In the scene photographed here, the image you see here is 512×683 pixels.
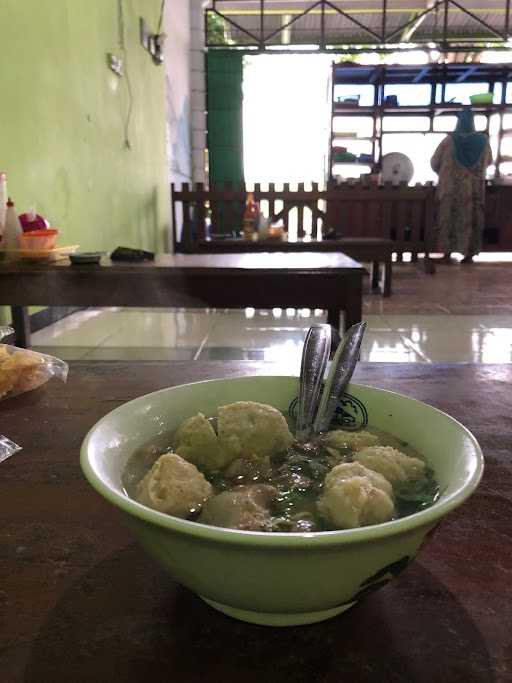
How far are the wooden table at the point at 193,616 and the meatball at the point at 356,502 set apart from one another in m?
0.06

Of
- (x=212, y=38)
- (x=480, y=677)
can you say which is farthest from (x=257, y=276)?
(x=212, y=38)

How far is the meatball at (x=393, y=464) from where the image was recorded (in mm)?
366

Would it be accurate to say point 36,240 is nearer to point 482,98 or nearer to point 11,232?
point 11,232

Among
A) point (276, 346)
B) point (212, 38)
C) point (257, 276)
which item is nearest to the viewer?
point (257, 276)

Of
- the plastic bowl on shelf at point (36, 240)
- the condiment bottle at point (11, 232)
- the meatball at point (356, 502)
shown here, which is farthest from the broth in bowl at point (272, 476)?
the condiment bottle at point (11, 232)

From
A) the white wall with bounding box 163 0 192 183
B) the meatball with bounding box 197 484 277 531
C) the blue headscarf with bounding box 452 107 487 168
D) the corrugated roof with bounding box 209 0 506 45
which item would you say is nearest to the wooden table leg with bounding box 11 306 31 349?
the meatball with bounding box 197 484 277 531

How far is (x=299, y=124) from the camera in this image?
286 inches

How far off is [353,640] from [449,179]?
218 inches

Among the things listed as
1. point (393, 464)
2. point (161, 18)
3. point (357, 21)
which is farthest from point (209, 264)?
point (357, 21)

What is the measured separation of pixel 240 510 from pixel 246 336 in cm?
248

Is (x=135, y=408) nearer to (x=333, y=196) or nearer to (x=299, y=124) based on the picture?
(x=333, y=196)

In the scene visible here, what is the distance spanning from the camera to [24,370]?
73cm

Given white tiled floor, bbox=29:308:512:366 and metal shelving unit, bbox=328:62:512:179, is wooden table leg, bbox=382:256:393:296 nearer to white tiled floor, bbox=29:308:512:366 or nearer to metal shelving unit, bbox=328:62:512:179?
white tiled floor, bbox=29:308:512:366

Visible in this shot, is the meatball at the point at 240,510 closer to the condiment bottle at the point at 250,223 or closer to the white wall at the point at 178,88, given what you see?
the condiment bottle at the point at 250,223
